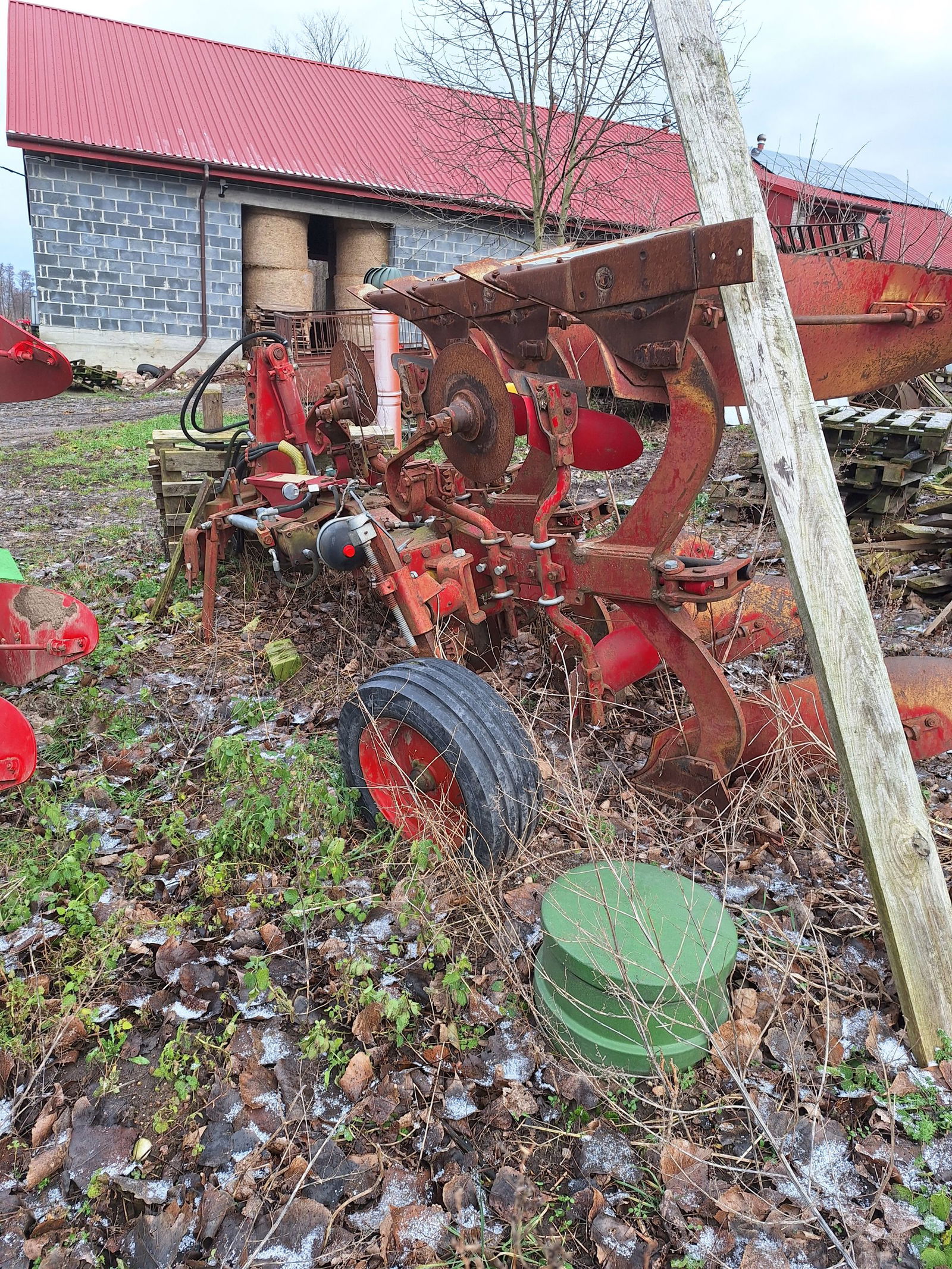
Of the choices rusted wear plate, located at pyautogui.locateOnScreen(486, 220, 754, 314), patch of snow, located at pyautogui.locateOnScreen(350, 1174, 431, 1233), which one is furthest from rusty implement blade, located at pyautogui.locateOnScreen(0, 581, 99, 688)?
patch of snow, located at pyautogui.locateOnScreen(350, 1174, 431, 1233)

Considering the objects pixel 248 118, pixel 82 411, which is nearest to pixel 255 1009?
pixel 82 411

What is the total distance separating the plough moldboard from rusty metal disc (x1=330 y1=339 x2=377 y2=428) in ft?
0.09

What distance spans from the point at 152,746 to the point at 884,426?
20.2 feet

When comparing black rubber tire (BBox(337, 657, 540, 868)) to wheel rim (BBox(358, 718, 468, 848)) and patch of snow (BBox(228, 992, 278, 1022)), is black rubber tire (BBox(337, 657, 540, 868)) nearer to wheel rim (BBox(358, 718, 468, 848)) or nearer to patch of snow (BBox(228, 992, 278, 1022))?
wheel rim (BBox(358, 718, 468, 848))

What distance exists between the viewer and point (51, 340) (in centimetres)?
1597

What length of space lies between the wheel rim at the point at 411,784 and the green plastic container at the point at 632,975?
0.68 m

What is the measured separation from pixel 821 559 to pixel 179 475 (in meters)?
5.24

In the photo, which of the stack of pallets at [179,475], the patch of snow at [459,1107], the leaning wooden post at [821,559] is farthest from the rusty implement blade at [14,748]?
the stack of pallets at [179,475]

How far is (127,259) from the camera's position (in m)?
15.9

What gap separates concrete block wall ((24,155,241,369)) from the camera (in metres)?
15.3

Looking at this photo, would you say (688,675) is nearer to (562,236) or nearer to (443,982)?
(443,982)

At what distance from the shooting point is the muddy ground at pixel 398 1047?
1.88 m

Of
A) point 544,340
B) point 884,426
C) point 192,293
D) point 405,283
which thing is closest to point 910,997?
point 544,340

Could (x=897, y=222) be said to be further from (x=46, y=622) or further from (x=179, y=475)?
(x=46, y=622)
